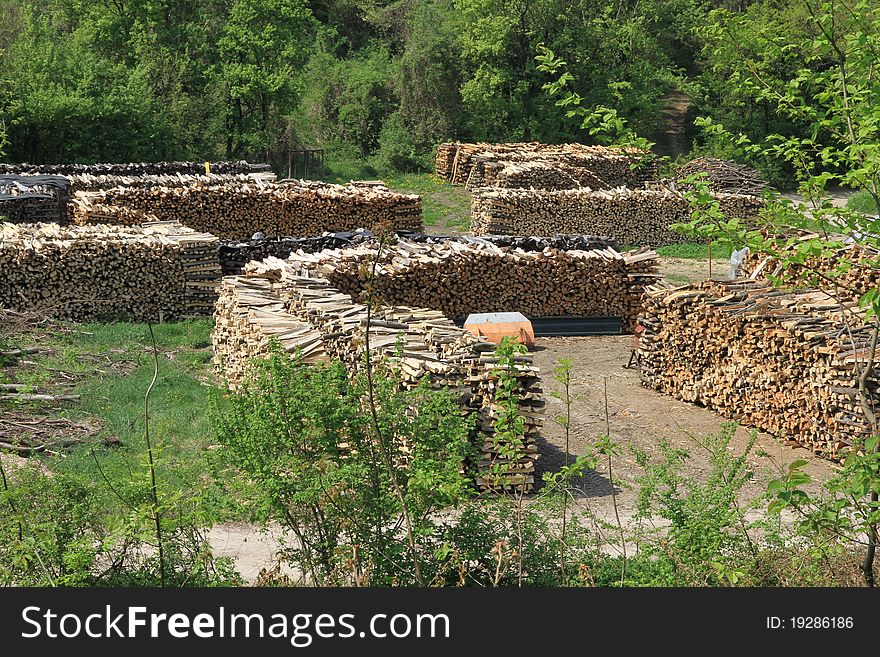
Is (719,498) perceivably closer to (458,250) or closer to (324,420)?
(324,420)

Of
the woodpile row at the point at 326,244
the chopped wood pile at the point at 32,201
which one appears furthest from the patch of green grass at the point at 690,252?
the chopped wood pile at the point at 32,201

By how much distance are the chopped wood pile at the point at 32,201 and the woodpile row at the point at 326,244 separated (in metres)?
5.75

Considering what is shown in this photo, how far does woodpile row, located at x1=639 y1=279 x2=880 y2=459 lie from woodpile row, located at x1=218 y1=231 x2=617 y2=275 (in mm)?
5276

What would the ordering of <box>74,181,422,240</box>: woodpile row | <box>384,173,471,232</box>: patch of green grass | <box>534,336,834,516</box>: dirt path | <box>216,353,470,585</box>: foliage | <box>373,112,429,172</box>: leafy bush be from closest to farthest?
<box>216,353,470,585</box>: foliage, <box>534,336,834,516</box>: dirt path, <box>74,181,422,240</box>: woodpile row, <box>384,173,471,232</box>: patch of green grass, <box>373,112,429,172</box>: leafy bush

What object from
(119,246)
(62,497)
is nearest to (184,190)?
(119,246)

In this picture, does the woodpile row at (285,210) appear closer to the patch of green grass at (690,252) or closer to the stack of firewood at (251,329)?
the patch of green grass at (690,252)

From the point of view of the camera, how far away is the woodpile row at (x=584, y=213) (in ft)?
94.0

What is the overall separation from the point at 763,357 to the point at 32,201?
1724 centimetres

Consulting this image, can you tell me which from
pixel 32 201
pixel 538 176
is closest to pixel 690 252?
pixel 538 176

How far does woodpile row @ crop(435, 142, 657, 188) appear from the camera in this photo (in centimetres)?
3250

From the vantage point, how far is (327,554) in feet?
24.2

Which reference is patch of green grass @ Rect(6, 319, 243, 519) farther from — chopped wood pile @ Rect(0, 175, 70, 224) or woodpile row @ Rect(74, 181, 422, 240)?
woodpile row @ Rect(74, 181, 422, 240)

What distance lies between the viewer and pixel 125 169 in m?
30.3

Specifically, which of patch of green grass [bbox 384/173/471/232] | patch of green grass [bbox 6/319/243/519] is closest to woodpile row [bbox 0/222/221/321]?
patch of green grass [bbox 6/319/243/519]
